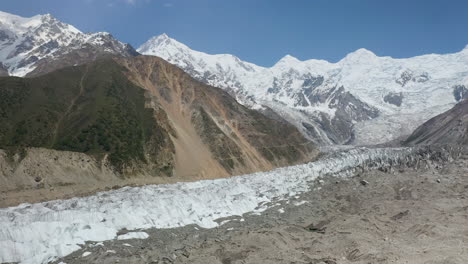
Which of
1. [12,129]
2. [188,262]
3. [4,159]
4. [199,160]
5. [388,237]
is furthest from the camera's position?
[199,160]

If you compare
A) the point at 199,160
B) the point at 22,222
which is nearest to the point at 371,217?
the point at 22,222

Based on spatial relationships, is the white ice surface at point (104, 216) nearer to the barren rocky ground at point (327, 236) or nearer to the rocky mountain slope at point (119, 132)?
the barren rocky ground at point (327, 236)

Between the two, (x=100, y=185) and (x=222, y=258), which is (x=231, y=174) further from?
(x=222, y=258)

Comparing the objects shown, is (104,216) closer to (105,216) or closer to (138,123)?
(105,216)

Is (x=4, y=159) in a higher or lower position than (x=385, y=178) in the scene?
higher

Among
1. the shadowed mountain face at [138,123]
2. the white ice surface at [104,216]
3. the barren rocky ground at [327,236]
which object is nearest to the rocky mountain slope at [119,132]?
the shadowed mountain face at [138,123]

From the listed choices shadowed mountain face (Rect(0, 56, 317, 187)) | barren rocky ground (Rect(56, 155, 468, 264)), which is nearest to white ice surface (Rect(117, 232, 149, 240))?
barren rocky ground (Rect(56, 155, 468, 264))

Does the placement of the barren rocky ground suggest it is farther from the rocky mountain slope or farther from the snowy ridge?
the rocky mountain slope
